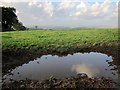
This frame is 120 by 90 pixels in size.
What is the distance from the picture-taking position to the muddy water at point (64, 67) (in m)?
19.0

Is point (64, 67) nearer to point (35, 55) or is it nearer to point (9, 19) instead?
point (35, 55)

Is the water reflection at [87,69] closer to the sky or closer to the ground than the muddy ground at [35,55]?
closer to the ground

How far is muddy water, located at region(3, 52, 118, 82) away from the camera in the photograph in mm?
19016

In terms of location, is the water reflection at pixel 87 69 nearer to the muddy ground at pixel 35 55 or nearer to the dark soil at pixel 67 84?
the muddy ground at pixel 35 55

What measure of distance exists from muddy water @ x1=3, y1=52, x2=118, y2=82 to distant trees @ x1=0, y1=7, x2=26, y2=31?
48078 mm

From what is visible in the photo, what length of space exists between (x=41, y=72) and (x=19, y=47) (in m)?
9.66

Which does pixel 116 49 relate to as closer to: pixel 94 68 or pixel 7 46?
pixel 94 68

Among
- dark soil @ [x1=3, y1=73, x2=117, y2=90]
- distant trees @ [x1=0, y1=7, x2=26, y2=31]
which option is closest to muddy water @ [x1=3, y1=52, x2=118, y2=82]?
dark soil @ [x1=3, y1=73, x2=117, y2=90]

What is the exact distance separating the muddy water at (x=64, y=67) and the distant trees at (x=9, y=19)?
158ft

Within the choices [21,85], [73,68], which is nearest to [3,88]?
[21,85]

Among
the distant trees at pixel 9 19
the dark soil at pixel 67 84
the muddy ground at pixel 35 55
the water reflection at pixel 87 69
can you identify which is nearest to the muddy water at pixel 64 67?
the water reflection at pixel 87 69

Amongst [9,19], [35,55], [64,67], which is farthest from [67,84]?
[9,19]

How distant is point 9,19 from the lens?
74.6 meters

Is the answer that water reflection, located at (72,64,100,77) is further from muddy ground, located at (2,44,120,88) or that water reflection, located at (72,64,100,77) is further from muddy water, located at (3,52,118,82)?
muddy ground, located at (2,44,120,88)
